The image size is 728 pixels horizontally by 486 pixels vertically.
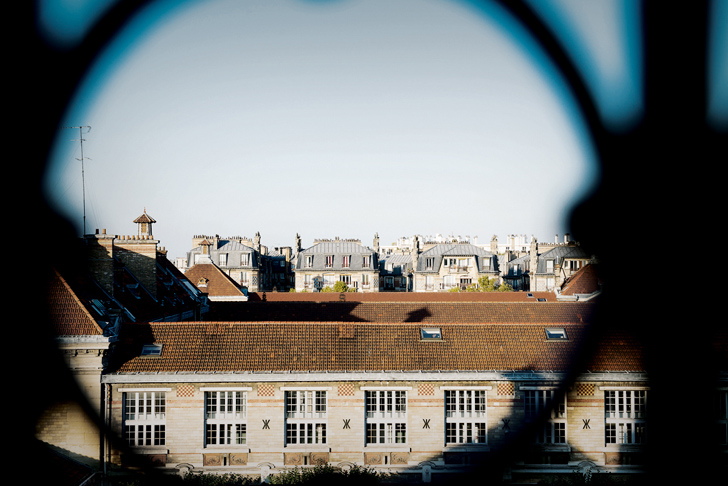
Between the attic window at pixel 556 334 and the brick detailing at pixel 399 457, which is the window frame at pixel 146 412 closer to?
the brick detailing at pixel 399 457

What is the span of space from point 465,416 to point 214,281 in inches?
494

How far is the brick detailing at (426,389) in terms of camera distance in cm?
674

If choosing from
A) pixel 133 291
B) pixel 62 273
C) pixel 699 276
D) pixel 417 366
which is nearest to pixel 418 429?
pixel 417 366

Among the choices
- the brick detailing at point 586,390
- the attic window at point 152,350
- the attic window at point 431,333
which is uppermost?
the attic window at point 431,333

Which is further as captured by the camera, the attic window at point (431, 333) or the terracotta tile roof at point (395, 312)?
the terracotta tile roof at point (395, 312)

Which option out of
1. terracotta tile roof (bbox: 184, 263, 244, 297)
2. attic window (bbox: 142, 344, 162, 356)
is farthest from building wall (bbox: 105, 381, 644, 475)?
terracotta tile roof (bbox: 184, 263, 244, 297)

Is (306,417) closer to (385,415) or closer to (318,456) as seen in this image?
(318,456)

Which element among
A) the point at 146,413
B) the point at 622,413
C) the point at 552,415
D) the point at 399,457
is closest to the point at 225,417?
the point at 146,413

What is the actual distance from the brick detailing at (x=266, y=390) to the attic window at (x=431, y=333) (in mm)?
2133

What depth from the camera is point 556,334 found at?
7.42 metres

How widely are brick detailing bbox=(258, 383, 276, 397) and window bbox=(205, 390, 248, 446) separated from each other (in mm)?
190

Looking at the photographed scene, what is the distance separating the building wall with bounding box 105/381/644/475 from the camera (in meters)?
6.33

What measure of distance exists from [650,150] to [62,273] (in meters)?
7.75

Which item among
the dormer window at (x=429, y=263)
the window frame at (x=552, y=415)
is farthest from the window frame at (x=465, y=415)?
the dormer window at (x=429, y=263)
